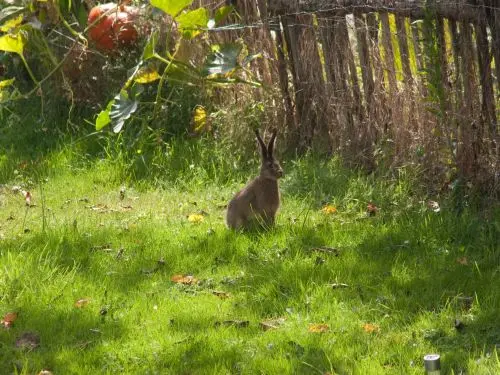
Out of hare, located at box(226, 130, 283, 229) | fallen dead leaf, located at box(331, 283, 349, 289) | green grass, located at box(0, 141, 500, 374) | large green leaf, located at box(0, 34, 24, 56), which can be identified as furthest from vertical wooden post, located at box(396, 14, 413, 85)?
large green leaf, located at box(0, 34, 24, 56)

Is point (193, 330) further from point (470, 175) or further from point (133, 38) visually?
point (133, 38)

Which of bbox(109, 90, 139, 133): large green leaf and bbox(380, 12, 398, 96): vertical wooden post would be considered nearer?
bbox(109, 90, 139, 133): large green leaf

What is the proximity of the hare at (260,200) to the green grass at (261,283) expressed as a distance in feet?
0.39

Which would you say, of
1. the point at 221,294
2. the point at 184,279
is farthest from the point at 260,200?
the point at 221,294

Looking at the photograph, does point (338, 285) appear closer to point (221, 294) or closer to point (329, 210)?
point (221, 294)

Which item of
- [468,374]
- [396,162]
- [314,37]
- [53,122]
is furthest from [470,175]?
[53,122]

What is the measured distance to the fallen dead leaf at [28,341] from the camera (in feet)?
18.0

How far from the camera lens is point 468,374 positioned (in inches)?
192

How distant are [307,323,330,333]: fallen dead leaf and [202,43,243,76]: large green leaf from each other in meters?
3.06

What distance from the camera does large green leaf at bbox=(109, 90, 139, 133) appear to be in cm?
775

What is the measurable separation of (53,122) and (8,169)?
1.06 metres

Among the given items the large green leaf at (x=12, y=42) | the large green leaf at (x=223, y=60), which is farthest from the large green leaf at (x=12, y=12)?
the large green leaf at (x=223, y=60)

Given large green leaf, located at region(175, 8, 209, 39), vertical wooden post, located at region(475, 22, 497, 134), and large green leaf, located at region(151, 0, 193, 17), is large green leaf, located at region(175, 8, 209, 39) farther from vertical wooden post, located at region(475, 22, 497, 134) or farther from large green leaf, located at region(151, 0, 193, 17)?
vertical wooden post, located at region(475, 22, 497, 134)

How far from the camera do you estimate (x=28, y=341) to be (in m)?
5.56
